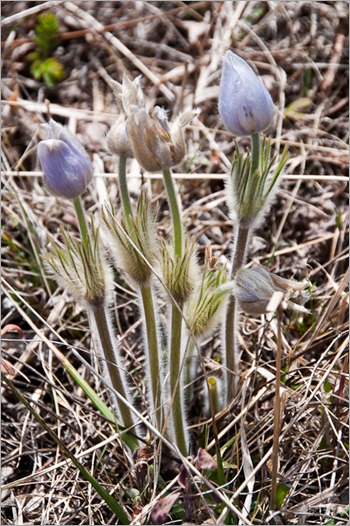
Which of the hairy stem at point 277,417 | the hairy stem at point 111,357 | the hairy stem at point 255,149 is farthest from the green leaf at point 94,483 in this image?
the hairy stem at point 255,149

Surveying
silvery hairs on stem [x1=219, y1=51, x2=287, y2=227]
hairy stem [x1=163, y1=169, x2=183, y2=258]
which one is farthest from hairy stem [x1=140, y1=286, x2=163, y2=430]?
silvery hairs on stem [x1=219, y1=51, x2=287, y2=227]

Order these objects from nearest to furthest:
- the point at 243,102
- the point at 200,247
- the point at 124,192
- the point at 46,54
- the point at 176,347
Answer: the point at 243,102, the point at 124,192, the point at 176,347, the point at 200,247, the point at 46,54

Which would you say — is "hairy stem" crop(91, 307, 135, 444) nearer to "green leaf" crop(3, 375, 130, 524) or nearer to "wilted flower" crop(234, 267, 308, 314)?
"green leaf" crop(3, 375, 130, 524)

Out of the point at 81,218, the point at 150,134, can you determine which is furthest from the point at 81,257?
the point at 150,134

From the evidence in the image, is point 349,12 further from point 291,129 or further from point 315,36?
point 291,129

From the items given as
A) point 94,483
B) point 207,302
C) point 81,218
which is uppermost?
point 81,218

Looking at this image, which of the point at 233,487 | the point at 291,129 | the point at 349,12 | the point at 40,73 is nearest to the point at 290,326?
the point at 233,487

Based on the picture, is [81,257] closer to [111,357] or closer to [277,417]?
[111,357]
